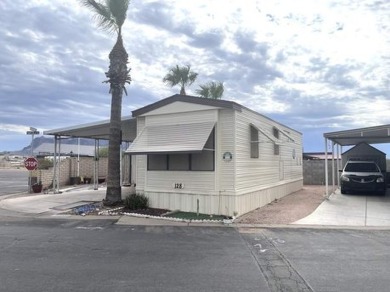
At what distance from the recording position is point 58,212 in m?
14.5

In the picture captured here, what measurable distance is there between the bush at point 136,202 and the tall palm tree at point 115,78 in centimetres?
83

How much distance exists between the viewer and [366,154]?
83.0 ft

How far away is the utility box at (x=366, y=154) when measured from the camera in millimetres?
24359

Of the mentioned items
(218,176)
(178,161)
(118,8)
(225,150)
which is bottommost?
(218,176)

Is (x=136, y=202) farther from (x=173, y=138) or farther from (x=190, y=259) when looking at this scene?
(x=190, y=259)

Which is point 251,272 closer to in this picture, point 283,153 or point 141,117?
point 141,117

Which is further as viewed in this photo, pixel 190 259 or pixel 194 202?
pixel 194 202

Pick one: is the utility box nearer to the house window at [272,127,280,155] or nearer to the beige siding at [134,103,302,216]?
the house window at [272,127,280,155]

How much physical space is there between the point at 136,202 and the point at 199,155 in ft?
9.46

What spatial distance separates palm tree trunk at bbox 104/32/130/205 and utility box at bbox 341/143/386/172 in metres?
14.8

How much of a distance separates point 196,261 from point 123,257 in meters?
1.40

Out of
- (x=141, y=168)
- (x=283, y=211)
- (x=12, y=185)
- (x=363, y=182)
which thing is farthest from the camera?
(x=12, y=185)

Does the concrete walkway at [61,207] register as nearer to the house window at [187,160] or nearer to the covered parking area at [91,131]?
the house window at [187,160]

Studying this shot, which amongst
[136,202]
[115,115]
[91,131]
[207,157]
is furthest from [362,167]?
[91,131]
